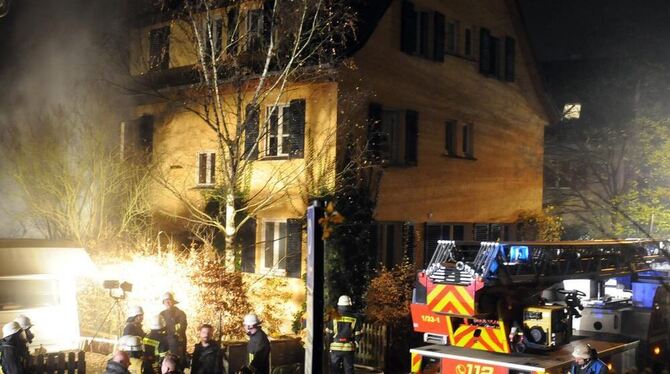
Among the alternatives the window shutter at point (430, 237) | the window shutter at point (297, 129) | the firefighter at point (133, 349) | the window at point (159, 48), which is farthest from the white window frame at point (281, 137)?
the firefighter at point (133, 349)

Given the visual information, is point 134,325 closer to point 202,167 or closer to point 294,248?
point 294,248

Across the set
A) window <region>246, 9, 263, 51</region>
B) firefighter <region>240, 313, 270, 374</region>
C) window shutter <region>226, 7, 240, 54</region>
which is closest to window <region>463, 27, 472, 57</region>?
window <region>246, 9, 263, 51</region>

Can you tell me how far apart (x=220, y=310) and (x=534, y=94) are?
47.3 ft

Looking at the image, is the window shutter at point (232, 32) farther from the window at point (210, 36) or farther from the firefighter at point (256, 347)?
the firefighter at point (256, 347)

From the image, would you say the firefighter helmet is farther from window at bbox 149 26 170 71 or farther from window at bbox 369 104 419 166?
window at bbox 149 26 170 71

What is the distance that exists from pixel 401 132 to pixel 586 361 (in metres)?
10.4

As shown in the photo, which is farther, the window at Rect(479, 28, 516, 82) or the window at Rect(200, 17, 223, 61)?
the window at Rect(479, 28, 516, 82)

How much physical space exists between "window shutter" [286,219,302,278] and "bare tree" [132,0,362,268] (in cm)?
59

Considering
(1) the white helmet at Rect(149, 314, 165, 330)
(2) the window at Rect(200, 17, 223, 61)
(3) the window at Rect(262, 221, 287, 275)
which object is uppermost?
(2) the window at Rect(200, 17, 223, 61)

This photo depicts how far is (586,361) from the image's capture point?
9320 millimetres

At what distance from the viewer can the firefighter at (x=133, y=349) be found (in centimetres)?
932

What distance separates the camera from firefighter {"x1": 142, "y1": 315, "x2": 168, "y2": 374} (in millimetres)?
10512

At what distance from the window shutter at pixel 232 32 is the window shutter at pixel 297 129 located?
1816mm

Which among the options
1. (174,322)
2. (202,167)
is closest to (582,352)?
(174,322)
